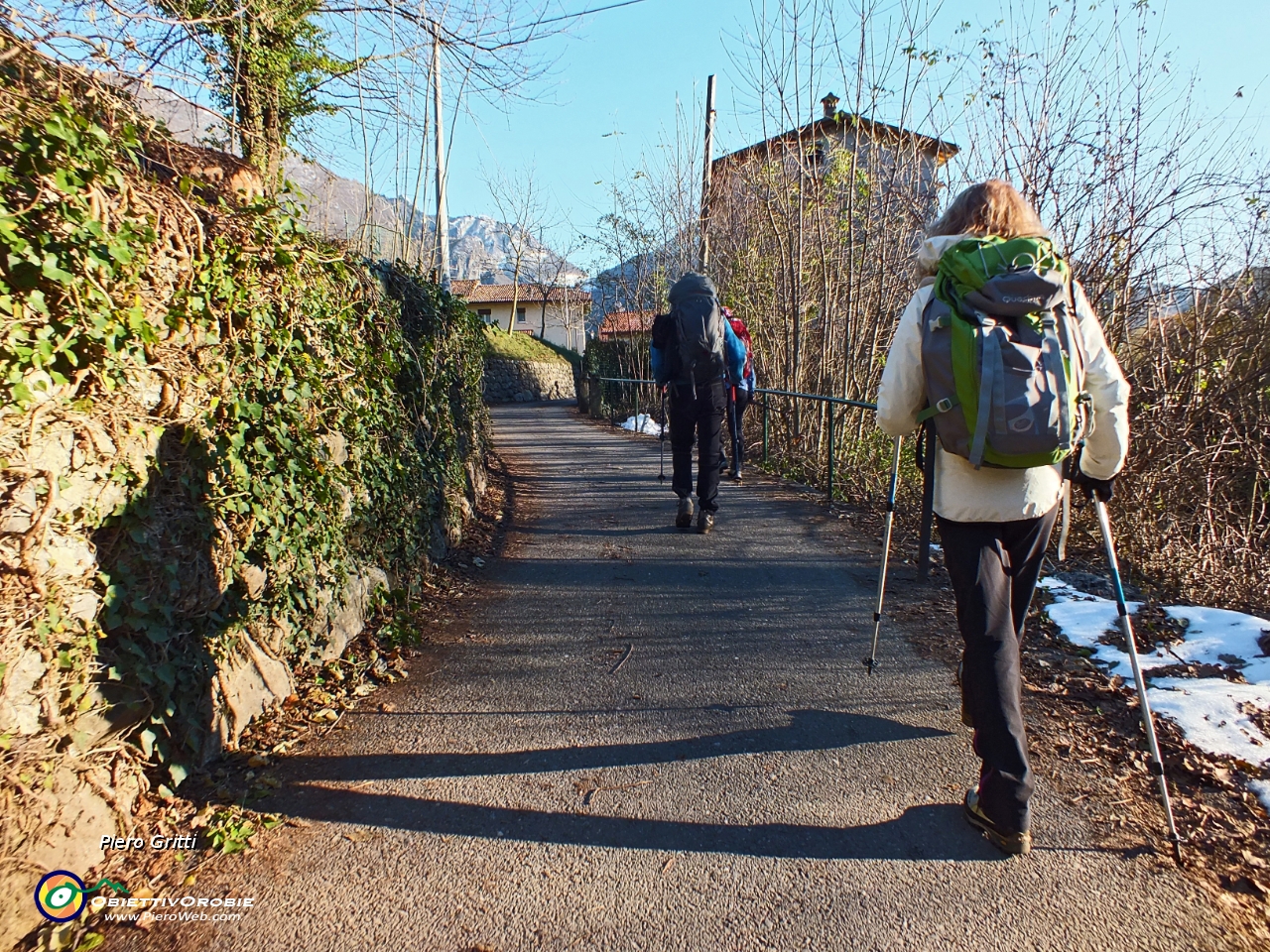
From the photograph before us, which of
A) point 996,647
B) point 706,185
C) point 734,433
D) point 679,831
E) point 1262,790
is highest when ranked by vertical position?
point 706,185

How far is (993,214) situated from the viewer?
96.8 inches

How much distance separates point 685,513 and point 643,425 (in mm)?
10333

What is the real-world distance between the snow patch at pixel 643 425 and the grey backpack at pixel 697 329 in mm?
9328

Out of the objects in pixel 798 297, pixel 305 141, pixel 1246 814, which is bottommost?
pixel 1246 814

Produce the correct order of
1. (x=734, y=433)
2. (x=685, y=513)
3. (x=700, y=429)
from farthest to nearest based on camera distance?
(x=734, y=433)
(x=685, y=513)
(x=700, y=429)

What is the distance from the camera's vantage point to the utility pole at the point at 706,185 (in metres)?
12.9

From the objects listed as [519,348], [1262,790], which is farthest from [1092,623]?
[519,348]

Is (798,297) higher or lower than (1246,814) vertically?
higher

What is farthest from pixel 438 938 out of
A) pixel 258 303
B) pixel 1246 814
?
pixel 1246 814

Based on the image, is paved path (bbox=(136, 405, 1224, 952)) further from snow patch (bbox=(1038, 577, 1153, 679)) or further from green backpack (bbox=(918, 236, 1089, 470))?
green backpack (bbox=(918, 236, 1089, 470))

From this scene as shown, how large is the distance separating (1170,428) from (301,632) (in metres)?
6.13

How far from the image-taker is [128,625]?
237cm

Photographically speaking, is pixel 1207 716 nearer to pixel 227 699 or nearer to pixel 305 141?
pixel 227 699

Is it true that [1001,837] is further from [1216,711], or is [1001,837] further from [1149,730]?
[1216,711]
